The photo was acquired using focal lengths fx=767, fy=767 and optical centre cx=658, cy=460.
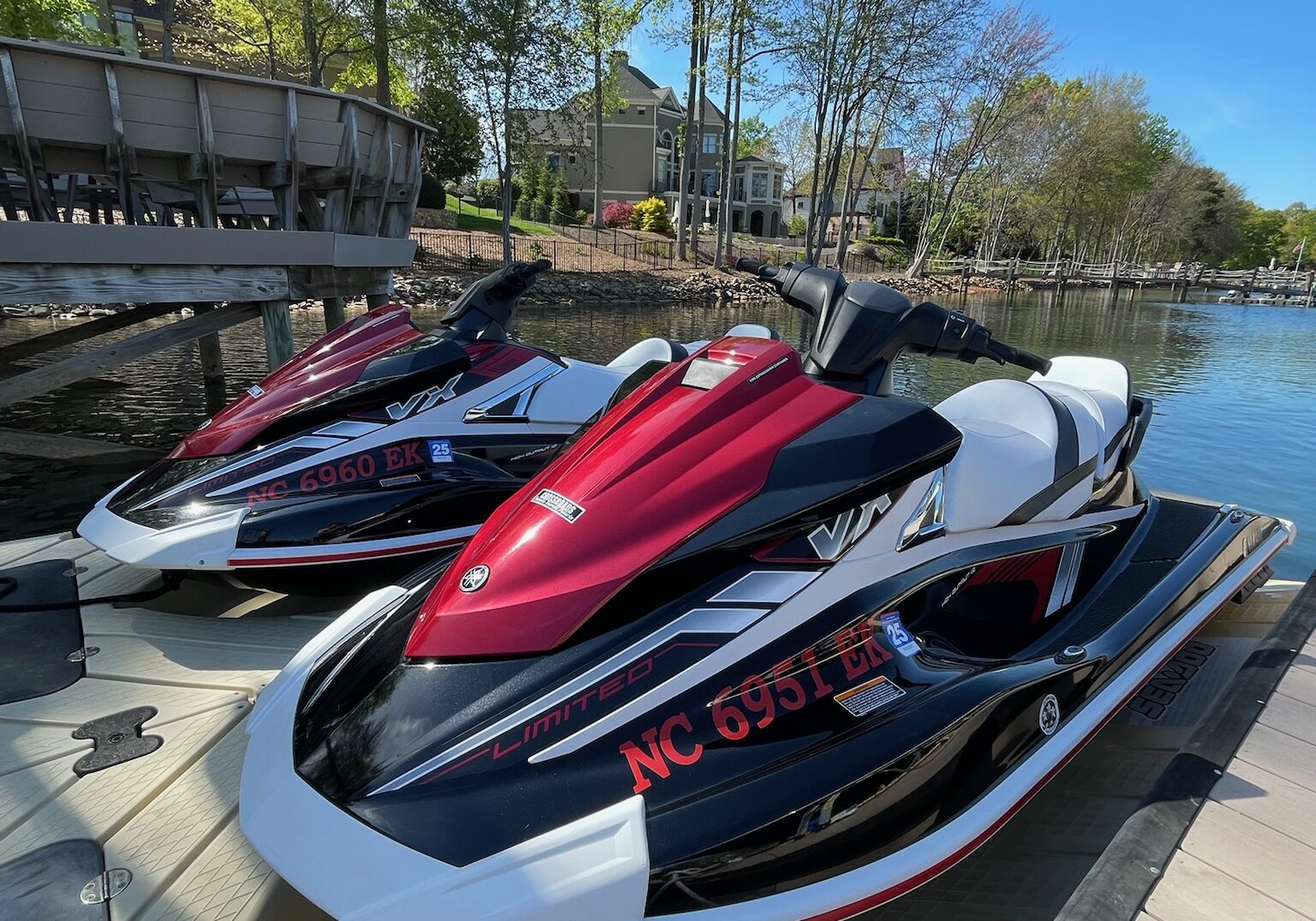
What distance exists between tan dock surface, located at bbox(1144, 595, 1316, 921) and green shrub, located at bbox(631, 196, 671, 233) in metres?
35.4

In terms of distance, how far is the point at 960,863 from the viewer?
180 centimetres

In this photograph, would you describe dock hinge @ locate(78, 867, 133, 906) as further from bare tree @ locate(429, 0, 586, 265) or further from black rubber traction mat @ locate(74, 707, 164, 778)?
bare tree @ locate(429, 0, 586, 265)

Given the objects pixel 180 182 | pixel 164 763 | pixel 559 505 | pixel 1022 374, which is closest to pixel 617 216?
pixel 1022 374

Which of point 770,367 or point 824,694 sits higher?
point 770,367

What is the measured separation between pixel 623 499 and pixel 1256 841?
1.48 meters

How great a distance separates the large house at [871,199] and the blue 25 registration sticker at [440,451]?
4739cm

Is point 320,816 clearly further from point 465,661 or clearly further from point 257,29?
point 257,29

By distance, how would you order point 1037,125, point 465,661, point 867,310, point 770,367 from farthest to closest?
point 1037,125 < point 867,310 < point 770,367 < point 465,661

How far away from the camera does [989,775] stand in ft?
5.08

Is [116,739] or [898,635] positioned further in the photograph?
[116,739]

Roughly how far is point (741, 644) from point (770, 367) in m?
0.63

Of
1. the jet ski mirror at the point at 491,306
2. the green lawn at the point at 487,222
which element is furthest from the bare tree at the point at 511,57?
the jet ski mirror at the point at 491,306

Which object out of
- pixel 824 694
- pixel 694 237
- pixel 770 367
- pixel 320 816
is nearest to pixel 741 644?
pixel 824 694

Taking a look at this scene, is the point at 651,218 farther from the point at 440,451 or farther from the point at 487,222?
the point at 440,451
